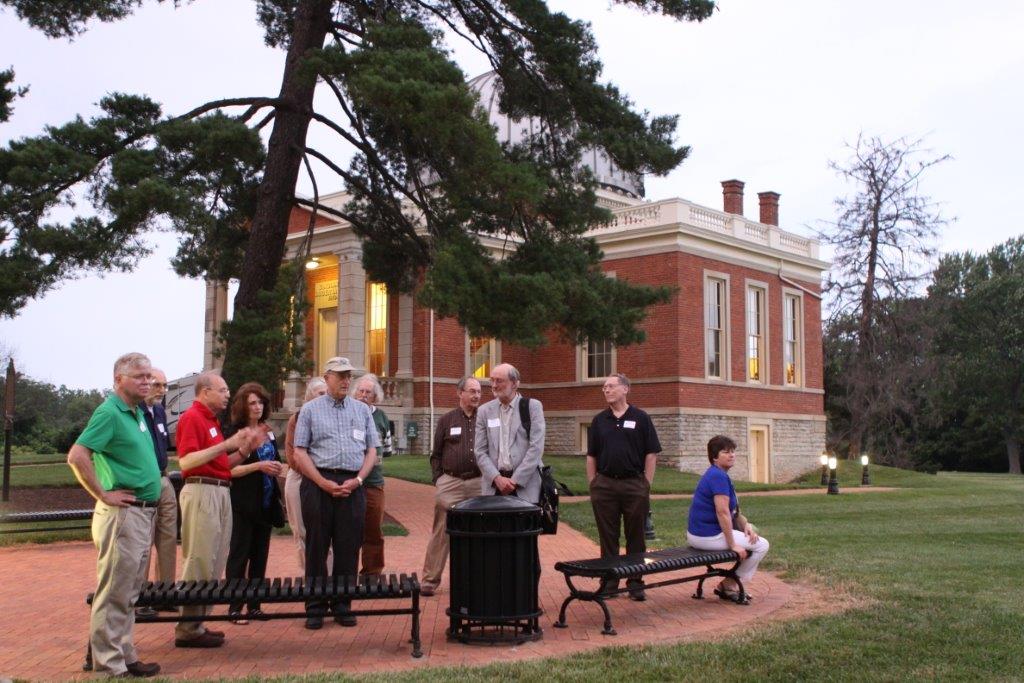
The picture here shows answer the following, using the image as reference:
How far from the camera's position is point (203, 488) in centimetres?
692

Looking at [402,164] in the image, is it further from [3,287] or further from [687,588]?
[687,588]

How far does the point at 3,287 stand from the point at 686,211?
2083cm

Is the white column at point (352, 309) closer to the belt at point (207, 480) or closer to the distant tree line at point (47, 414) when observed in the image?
the distant tree line at point (47, 414)

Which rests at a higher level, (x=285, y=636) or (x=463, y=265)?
(x=463, y=265)

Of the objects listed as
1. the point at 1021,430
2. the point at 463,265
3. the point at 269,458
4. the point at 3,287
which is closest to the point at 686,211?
the point at 463,265

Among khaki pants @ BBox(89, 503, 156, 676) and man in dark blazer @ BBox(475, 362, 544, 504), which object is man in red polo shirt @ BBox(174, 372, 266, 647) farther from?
man in dark blazer @ BBox(475, 362, 544, 504)

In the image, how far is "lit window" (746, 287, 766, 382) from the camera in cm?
3244

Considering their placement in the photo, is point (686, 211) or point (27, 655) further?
point (686, 211)

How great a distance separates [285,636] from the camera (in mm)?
7188

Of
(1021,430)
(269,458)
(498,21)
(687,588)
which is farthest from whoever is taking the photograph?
(1021,430)

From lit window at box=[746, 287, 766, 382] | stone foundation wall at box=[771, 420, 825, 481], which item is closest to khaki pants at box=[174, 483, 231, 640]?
lit window at box=[746, 287, 766, 382]

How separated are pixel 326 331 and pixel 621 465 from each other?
91.0ft

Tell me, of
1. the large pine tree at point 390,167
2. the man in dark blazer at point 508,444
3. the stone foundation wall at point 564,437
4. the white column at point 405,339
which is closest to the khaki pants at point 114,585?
the man in dark blazer at point 508,444

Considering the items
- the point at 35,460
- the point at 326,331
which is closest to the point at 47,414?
the point at 326,331
